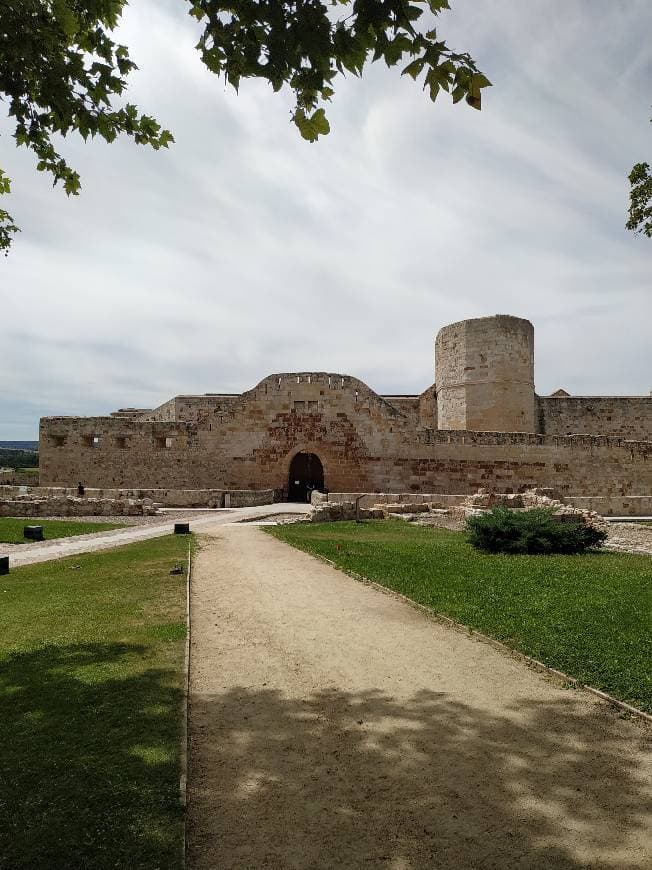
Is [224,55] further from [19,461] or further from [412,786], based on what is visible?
[19,461]

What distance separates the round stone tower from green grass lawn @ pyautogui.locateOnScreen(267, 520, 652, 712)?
1431 cm

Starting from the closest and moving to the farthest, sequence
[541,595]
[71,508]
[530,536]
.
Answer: [541,595] → [530,536] → [71,508]

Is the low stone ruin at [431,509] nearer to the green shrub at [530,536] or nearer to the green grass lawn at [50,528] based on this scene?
the green shrub at [530,536]

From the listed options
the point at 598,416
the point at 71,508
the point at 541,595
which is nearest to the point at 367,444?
the point at 71,508

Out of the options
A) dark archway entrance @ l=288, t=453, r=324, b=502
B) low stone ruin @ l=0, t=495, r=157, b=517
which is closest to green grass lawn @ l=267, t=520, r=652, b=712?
low stone ruin @ l=0, t=495, r=157, b=517

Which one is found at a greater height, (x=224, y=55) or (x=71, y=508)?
(x=224, y=55)

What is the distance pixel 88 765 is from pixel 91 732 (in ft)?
1.39

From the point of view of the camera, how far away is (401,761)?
3496 mm

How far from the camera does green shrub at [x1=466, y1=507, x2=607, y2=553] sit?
11.6 meters

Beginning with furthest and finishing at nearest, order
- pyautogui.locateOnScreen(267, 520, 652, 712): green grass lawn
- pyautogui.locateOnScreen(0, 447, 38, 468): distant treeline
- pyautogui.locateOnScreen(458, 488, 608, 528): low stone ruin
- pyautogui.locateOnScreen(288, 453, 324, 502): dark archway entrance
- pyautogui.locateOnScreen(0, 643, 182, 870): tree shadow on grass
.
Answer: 1. pyautogui.locateOnScreen(0, 447, 38, 468): distant treeline
2. pyautogui.locateOnScreen(288, 453, 324, 502): dark archway entrance
3. pyautogui.locateOnScreen(458, 488, 608, 528): low stone ruin
4. pyautogui.locateOnScreen(267, 520, 652, 712): green grass lawn
5. pyautogui.locateOnScreen(0, 643, 182, 870): tree shadow on grass

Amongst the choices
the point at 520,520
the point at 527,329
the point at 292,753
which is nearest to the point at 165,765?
the point at 292,753

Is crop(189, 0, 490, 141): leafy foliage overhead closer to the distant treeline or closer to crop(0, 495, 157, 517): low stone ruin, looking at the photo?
crop(0, 495, 157, 517): low stone ruin

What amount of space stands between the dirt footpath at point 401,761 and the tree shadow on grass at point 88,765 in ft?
0.66

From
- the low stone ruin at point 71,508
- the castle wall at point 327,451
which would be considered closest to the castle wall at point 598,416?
the castle wall at point 327,451
